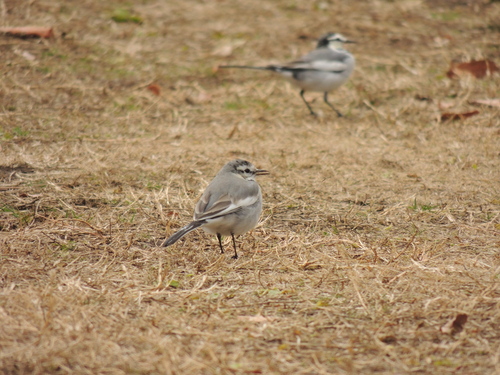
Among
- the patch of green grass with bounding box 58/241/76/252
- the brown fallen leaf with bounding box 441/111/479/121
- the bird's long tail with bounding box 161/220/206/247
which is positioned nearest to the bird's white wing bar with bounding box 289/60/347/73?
the brown fallen leaf with bounding box 441/111/479/121

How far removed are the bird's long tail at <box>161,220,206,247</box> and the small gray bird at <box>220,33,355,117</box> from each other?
4212mm

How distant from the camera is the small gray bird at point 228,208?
4852 mm

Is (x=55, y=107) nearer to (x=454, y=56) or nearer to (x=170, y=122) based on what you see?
(x=170, y=122)

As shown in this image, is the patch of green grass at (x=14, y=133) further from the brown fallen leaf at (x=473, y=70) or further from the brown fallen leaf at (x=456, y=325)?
the brown fallen leaf at (x=473, y=70)

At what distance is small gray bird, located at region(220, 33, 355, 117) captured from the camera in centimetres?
863

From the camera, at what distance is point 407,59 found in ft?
32.6

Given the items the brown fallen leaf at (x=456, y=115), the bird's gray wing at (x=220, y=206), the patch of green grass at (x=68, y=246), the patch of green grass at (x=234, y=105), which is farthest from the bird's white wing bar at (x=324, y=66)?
the patch of green grass at (x=68, y=246)

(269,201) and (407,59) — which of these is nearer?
(269,201)

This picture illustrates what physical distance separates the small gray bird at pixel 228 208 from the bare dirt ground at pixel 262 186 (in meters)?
0.23

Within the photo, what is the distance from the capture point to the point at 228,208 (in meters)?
4.94

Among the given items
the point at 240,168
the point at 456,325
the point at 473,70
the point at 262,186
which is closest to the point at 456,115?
the point at 473,70

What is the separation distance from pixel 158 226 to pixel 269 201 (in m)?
1.11

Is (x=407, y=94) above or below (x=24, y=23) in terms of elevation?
below

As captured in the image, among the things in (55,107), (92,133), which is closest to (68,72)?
(55,107)
